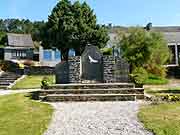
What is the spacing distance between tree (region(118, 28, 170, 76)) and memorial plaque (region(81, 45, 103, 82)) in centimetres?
1035

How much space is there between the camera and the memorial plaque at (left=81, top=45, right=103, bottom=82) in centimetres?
2105

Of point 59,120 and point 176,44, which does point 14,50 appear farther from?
point 59,120

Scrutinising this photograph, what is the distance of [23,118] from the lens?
1177 cm

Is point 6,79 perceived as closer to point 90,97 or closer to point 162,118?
point 90,97

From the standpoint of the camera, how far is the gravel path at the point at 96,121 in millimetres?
9312

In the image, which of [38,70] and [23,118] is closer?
[23,118]

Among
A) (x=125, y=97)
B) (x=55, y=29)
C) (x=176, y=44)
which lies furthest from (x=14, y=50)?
(x=125, y=97)

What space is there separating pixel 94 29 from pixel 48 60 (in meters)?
14.1

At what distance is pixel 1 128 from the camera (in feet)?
32.9

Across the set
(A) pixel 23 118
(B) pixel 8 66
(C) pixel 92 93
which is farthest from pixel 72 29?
(A) pixel 23 118

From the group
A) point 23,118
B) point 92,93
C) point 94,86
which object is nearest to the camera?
point 23,118

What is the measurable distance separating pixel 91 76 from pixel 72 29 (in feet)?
65.1

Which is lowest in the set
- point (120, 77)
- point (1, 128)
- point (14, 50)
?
point (1, 128)

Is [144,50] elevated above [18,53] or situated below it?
below
